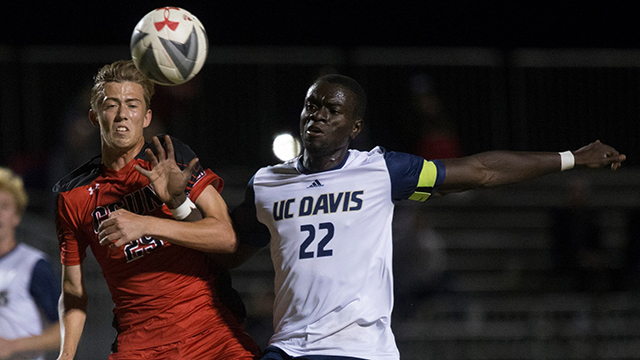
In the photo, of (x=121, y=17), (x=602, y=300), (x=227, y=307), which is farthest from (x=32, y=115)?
(x=602, y=300)

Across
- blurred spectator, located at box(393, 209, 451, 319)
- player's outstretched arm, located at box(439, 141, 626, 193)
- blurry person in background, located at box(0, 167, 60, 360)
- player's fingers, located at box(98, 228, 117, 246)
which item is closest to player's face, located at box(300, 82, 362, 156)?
player's outstretched arm, located at box(439, 141, 626, 193)

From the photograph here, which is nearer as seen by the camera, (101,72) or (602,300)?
(101,72)

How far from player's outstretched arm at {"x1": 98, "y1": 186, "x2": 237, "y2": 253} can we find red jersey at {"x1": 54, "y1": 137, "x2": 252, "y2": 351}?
10 centimetres

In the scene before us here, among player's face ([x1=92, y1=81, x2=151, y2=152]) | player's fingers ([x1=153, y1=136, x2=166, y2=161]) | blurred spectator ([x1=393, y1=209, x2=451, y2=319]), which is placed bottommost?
blurred spectator ([x1=393, y1=209, x2=451, y2=319])

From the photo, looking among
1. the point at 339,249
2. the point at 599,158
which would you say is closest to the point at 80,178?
the point at 339,249

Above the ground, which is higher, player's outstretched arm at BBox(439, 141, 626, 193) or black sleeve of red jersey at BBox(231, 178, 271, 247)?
player's outstretched arm at BBox(439, 141, 626, 193)

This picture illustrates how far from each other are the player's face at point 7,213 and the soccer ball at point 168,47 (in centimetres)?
189

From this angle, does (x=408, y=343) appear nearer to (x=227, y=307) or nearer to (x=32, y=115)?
(x=227, y=307)

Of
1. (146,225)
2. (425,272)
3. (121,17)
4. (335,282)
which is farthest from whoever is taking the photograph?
(121,17)

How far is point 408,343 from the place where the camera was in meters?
7.11

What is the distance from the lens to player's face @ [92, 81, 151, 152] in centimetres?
377

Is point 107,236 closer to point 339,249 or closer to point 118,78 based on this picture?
point 118,78

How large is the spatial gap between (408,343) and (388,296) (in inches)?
142

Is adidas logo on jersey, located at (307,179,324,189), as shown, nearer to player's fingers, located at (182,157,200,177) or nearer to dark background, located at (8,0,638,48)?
player's fingers, located at (182,157,200,177)
